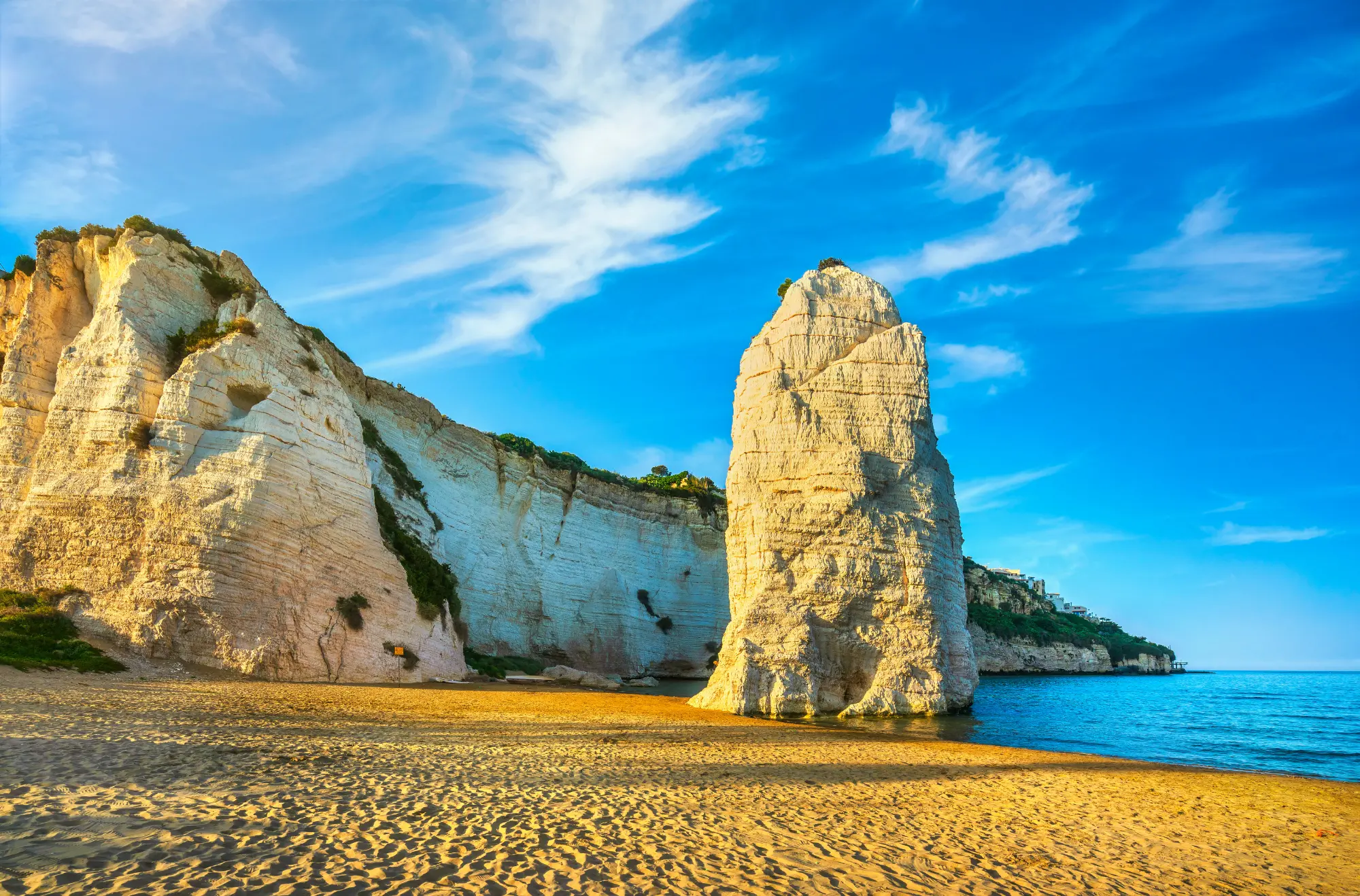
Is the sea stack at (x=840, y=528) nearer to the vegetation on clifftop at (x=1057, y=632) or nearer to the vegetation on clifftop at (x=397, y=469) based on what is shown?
the vegetation on clifftop at (x=397, y=469)

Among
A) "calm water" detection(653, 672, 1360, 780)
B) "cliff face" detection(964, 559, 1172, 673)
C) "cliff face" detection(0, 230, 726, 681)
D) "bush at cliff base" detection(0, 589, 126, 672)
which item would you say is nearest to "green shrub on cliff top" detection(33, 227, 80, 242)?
"cliff face" detection(0, 230, 726, 681)

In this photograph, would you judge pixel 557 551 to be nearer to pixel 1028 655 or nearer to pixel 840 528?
pixel 840 528

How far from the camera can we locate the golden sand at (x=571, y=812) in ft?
17.7

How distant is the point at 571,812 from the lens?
24.7 ft

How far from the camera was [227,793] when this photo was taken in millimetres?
6977

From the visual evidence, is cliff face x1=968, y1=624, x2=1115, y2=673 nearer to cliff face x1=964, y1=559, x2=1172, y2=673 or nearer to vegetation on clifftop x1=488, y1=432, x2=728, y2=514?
cliff face x1=964, y1=559, x2=1172, y2=673

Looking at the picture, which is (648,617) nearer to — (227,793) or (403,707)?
(403,707)

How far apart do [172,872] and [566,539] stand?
33495 millimetres

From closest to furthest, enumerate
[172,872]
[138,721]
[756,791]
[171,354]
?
[172,872]
[756,791]
[138,721]
[171,354]

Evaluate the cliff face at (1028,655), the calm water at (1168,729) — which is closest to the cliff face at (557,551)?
the calm water at (1168,729)

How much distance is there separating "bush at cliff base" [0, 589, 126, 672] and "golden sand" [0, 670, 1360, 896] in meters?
1.53

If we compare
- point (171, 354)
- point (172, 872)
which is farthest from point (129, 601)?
point (172, 872)

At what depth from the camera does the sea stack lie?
20.1 metres

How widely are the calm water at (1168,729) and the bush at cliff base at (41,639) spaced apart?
56.8 feet
